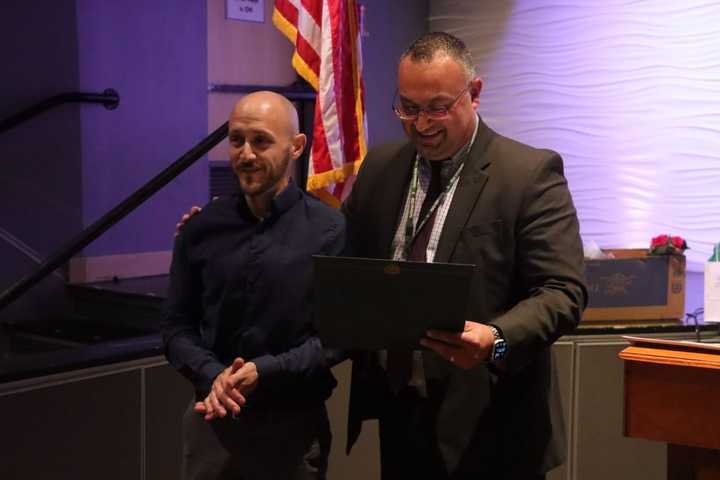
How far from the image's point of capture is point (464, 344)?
1.73 m

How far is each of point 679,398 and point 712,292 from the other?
129cm

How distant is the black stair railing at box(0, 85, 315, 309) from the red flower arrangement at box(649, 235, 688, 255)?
188cm

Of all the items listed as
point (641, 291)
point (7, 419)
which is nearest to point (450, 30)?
point (641, 291)

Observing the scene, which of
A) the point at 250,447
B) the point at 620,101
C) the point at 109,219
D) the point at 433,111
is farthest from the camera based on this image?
the point at 620,101

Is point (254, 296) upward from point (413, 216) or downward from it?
downward

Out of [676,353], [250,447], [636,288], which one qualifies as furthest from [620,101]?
[250,447]

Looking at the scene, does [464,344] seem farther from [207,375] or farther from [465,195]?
[207,375]

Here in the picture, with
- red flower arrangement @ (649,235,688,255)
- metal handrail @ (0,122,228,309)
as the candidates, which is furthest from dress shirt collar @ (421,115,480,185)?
metal handrail @ (0,122,228,309)

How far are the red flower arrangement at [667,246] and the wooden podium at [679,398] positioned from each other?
61.7 inches

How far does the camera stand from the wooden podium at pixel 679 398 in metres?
2.09

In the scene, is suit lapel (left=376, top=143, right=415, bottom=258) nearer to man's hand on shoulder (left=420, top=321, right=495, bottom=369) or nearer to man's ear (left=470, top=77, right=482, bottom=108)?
man's ear (left=470, top=77, right=482, bottom=108)

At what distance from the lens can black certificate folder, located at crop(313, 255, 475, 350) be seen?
1682 mm

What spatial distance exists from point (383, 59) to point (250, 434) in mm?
3694

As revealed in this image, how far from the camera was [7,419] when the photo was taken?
2.74m
